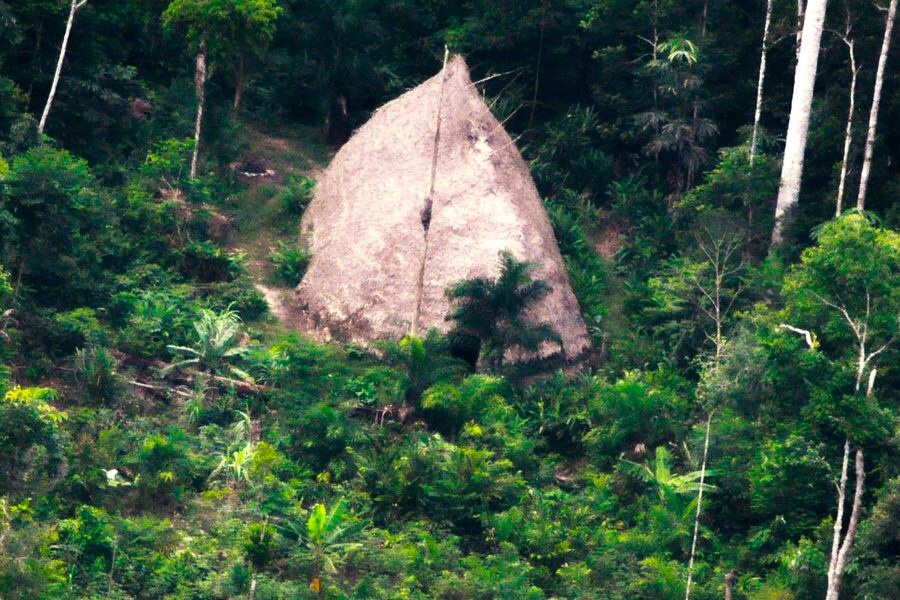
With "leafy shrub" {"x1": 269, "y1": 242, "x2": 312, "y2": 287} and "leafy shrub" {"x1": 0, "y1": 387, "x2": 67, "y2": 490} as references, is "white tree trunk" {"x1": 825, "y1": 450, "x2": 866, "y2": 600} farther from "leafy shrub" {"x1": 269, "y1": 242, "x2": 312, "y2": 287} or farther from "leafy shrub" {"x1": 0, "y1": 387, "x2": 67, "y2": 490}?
"leafy shrub" {"x1": 269, "y1": 242, "x2": 312, "y2": 287}

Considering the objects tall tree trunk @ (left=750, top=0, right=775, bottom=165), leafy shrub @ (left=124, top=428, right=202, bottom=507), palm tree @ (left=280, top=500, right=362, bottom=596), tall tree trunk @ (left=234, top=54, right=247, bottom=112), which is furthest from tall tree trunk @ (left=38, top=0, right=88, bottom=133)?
tall tree trunk @ (left=750, top=0, right=775, bottom=165)

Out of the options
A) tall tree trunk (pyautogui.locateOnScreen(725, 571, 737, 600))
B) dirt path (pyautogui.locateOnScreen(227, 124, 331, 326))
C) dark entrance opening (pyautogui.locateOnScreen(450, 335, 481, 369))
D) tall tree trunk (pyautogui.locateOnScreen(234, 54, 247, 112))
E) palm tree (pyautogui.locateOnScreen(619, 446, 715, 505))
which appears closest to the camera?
tall tree trunk (pyautogui.locateOnScreen(725, 571, 737, 600))

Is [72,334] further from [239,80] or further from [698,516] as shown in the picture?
[698,516]

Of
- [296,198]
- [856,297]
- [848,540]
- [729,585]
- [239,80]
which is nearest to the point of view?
[729,585]

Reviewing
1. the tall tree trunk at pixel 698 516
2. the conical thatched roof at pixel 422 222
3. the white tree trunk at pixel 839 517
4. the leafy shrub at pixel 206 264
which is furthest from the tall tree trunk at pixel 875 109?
the leafy shrub at pixel 206 264

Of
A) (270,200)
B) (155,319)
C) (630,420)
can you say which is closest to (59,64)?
(270,200)

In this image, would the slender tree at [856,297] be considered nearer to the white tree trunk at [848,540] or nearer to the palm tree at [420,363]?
the white tree trunk at [848,540]
